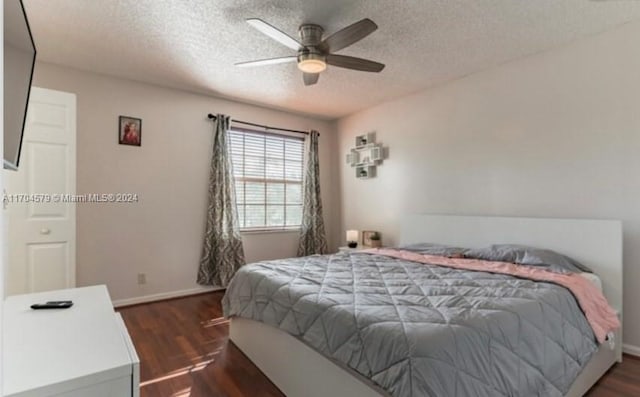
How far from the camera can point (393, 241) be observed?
4434mm

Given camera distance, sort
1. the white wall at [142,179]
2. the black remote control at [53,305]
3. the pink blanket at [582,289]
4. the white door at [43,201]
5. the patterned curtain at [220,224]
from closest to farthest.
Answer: the black remote control at [53,305] < the pink blanket at [582,289] < the white door at [43,201] < the white wall at [142,179] < the patterned curtain at [220,224]

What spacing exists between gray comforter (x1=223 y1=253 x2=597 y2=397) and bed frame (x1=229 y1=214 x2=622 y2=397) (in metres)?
0.11

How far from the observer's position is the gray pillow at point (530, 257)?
8.33 ft

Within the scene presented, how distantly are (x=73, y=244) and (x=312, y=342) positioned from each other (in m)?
2.50

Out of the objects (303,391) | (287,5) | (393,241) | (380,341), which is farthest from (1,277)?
(393,241)

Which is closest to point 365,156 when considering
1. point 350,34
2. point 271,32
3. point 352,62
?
point 352,62

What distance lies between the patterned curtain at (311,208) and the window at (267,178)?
11 cm

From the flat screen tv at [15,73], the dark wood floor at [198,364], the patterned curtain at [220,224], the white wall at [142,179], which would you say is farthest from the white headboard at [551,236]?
the flat screen tv at [15,73]

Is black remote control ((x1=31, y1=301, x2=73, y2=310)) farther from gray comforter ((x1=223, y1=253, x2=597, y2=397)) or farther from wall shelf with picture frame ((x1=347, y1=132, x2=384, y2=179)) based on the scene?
wall shelf with picture frame ((x1=347, y1=132, x2=384, y2=179))

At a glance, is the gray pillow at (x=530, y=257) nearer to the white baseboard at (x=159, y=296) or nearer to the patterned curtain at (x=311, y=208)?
the patterned curtain at (x=311, y=208)

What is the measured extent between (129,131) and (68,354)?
324 cm

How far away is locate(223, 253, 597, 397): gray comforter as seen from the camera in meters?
1.34

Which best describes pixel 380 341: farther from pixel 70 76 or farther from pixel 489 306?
pixel 70 76

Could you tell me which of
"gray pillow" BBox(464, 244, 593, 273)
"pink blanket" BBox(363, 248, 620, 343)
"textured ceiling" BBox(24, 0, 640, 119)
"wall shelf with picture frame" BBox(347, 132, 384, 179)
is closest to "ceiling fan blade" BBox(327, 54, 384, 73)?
"textured ceiling" BBox(24, 0, 640, 119)
